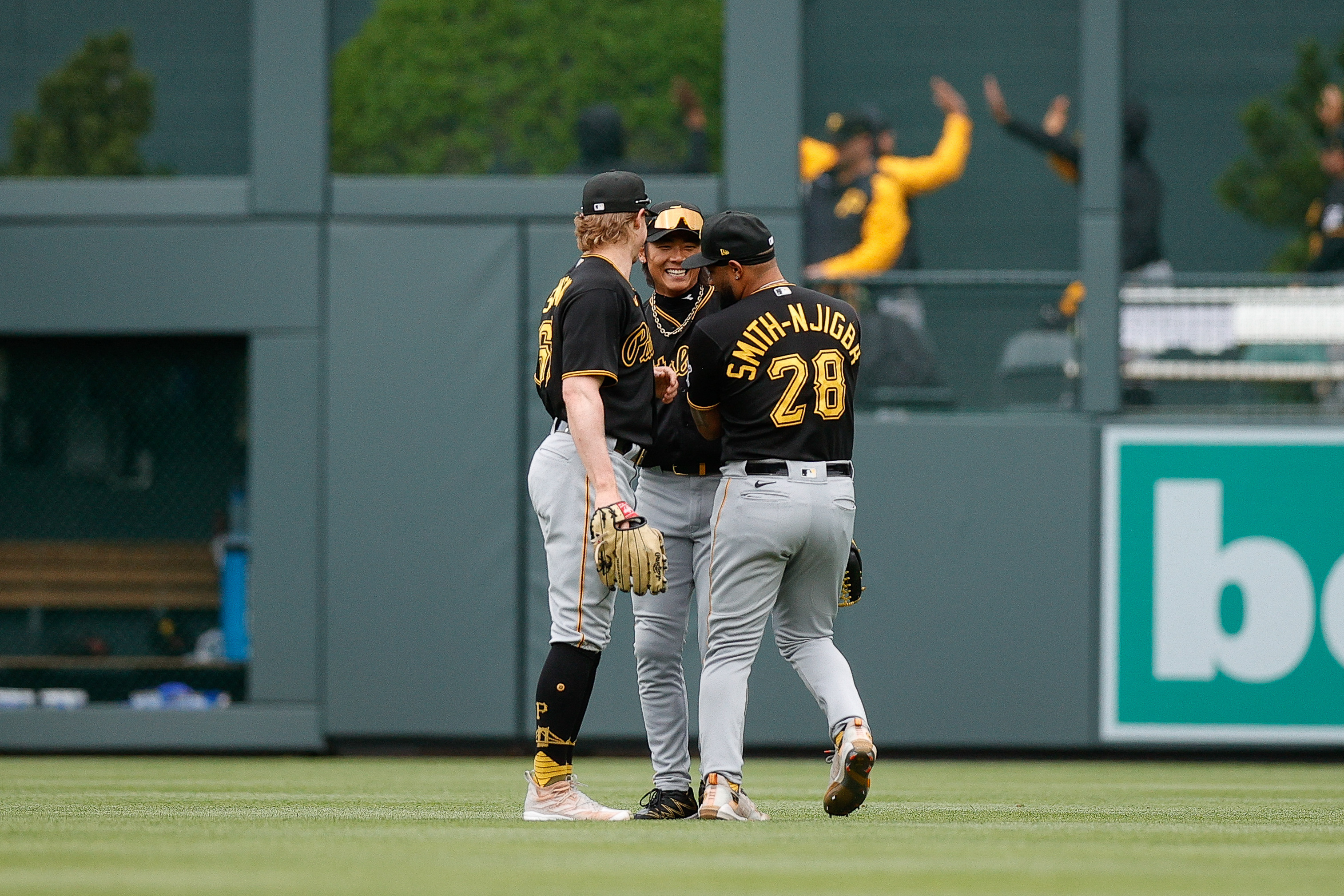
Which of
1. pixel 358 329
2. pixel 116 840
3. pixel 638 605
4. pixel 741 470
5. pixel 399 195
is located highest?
pixel 399 195

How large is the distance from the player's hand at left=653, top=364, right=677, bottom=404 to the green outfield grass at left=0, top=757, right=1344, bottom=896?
4.36 feet

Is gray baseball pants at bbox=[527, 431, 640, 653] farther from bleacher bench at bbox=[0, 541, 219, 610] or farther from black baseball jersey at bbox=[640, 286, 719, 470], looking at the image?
bleacher bench at bbox=[0, 541, 219, 610]

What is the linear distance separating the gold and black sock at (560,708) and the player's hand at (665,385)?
2.76ft

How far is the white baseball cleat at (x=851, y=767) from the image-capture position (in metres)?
4.93

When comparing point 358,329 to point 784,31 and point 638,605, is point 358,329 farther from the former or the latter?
point 638,605

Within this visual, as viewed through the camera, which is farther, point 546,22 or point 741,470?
point 546,22

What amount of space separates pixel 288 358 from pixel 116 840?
18.0 feet

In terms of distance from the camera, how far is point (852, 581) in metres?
5.60

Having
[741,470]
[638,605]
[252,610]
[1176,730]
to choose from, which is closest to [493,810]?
[638,605]

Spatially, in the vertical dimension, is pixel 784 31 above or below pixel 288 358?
above

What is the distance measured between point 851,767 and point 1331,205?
21.0 ft

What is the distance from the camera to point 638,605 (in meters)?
5.51

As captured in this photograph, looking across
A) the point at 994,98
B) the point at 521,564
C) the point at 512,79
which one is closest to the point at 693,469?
the point at 521,564

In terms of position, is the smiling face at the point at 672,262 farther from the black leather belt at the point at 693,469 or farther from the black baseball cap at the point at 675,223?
the black leather belt at the point at 693,469
